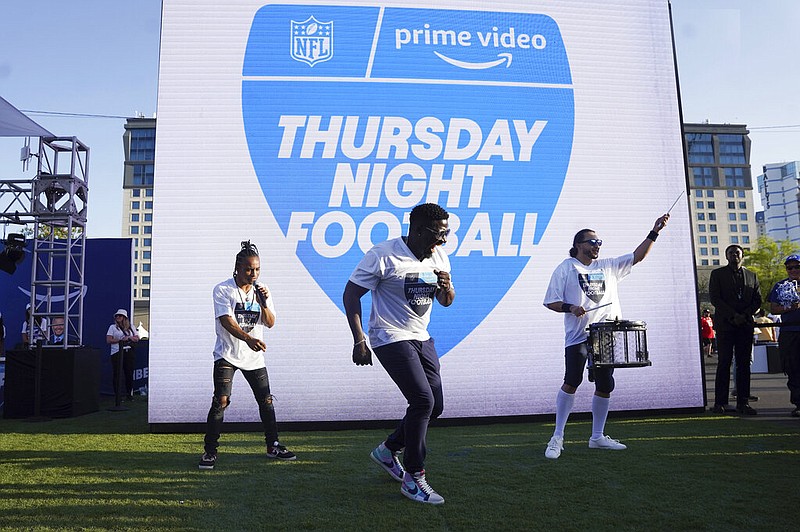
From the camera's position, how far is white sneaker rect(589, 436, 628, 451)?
5482 millimetres

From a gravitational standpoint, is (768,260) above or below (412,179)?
above

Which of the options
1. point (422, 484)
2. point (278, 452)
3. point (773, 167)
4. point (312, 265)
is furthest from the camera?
point (773, 167)

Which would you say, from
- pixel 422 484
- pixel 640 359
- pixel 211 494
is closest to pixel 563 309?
pixel 640 359

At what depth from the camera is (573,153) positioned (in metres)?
7.84

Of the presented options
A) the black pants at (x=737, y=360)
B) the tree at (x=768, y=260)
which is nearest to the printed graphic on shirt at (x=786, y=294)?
the black pants at (x=737, y=360)

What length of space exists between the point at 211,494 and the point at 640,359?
3.31 m

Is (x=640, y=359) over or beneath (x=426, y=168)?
beneath

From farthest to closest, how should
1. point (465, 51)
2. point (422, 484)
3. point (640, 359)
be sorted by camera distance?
point (465, 51)
point (640, 359)
point (422, 484)

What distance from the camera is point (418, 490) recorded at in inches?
149

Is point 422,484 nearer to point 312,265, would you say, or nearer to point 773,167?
point 312,265

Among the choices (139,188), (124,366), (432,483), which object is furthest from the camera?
(139,188)

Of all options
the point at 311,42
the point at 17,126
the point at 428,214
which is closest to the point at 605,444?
the point at 428,214

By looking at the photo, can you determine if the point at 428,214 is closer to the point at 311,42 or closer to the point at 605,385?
the point at 605,385

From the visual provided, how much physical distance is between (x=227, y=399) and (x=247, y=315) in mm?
685
